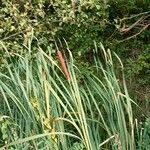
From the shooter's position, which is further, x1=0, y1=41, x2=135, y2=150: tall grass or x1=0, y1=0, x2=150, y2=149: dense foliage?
x1=0, y1=0, x2=150, y2=149: dense foliage

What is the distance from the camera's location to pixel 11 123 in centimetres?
336

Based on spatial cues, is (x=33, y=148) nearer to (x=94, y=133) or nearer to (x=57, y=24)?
(x=94, y=133)

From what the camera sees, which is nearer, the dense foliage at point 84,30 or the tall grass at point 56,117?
the tall grass at point 56,117

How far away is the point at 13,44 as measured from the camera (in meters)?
4.79

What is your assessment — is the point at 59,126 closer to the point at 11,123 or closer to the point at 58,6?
the point at 11,123

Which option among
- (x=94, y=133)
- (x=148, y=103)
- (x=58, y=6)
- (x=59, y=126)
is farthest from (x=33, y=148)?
(x=58, y=6)

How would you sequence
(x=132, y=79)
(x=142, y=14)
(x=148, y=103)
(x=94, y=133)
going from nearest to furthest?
(x=94, y=133)
(x=148, y=103)
(x=132, y=79)
(x=142, y=14)

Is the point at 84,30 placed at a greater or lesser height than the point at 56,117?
greater

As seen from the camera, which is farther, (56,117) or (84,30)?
(84,30)

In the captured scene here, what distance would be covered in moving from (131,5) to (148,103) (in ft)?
4.85

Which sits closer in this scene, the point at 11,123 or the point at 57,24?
the point at 11,123

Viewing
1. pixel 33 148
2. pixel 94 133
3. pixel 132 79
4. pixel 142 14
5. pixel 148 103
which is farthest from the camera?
pixel 142 14

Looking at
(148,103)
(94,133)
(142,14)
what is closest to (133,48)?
(142,14)

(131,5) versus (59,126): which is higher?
(131,5)
